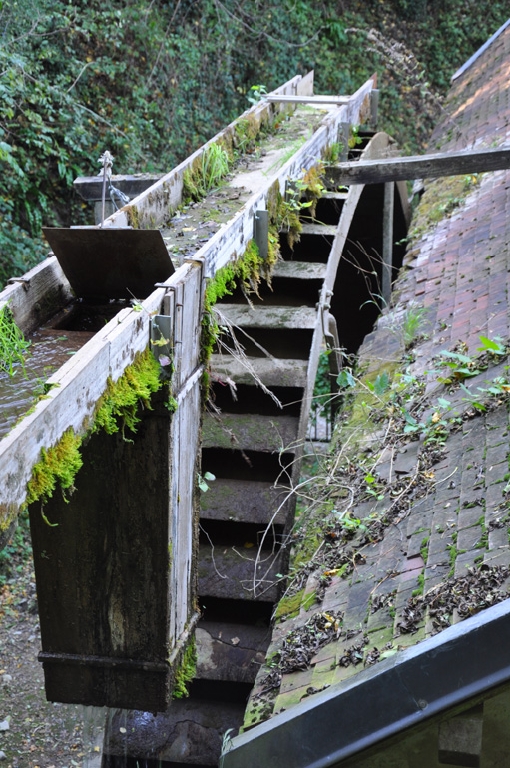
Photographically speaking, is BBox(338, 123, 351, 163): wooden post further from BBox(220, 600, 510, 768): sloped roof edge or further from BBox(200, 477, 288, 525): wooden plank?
BBox(220, 600, 510, 768): sloped roof edge

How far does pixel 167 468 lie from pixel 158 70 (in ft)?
37.2

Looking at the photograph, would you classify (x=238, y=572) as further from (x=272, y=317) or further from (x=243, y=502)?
(x=272, y=317)

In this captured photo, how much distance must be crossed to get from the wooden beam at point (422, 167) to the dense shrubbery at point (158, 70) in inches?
67.5

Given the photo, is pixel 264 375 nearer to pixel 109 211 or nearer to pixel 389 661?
pixel 109 211

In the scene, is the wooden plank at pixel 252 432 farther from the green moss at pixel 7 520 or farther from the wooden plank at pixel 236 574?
the green moss at pixel 7 520

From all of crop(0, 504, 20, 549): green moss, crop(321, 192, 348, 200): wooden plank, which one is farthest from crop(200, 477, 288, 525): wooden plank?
crop(0, 504, 20, 549): green moss

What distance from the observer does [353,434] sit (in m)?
4.87

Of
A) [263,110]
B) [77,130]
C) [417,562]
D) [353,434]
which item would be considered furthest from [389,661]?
[77,130]

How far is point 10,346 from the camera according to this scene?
3.26 meters

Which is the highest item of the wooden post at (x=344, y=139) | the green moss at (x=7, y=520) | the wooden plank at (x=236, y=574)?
the wooden post at (x=344, y=139)

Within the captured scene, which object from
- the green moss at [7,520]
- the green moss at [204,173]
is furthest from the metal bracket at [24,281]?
the green moss at [204,173]

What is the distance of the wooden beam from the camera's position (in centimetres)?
648

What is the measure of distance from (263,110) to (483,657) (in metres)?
6.48

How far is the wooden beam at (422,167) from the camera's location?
6.48 m
